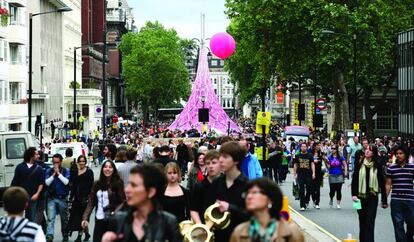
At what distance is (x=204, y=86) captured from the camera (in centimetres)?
7831

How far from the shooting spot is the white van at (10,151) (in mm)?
27234

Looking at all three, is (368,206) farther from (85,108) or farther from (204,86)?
(85,108)

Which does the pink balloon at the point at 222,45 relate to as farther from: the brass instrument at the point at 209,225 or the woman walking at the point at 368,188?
the brass instrument at the point at 209,225

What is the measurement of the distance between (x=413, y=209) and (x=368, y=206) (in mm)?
669

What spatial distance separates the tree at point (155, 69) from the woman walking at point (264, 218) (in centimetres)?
13162

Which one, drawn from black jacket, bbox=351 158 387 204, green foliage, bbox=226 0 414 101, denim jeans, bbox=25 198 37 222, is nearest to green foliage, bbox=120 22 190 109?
green foliage, bbox=226 0 414 101

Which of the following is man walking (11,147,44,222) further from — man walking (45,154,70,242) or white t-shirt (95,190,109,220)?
white t-shirt (95,190,109,220)

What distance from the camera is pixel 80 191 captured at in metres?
17.0

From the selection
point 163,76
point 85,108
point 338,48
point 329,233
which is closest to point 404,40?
point 338,48

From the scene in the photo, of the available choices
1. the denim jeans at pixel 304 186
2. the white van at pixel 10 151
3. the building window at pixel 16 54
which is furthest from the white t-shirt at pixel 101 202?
the building window at pixel 16 54

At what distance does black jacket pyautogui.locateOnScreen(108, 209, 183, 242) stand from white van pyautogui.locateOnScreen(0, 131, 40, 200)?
2024 centimetres

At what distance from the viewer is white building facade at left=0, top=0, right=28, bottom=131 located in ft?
183

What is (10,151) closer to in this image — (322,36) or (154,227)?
(154,227)

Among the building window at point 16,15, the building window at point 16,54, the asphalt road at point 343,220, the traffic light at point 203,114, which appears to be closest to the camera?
the asphalt road at point 343,220
